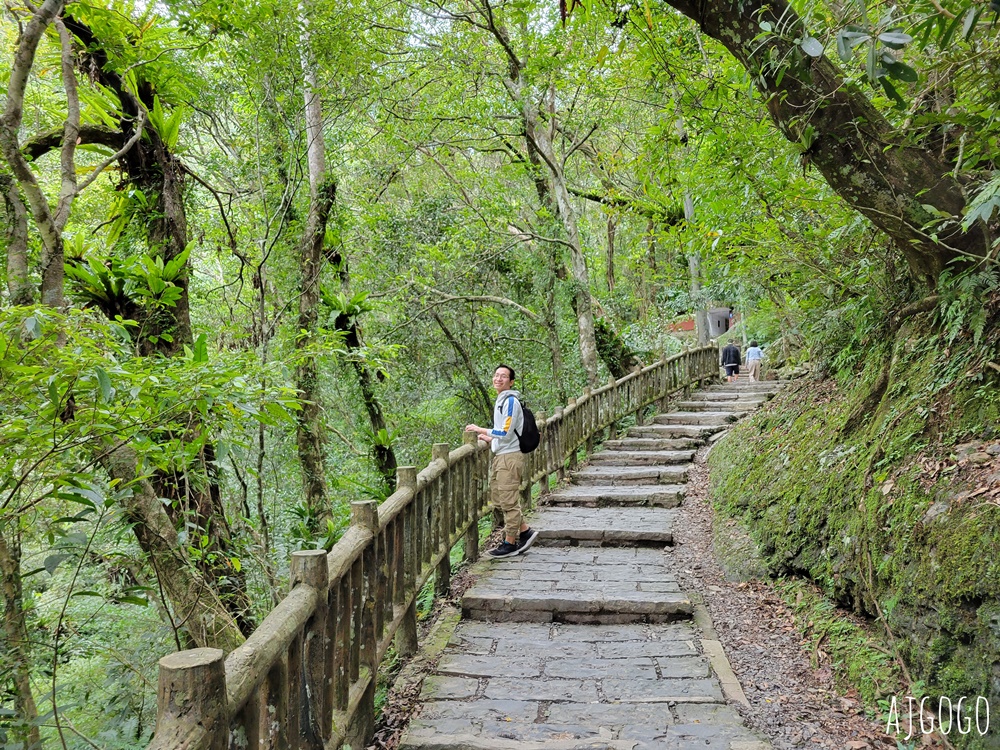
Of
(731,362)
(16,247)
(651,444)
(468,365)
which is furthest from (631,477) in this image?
(731,362)

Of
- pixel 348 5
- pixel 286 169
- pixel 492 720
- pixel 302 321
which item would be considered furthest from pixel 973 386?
pixel 348 5

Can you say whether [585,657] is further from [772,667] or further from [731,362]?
[731,362]

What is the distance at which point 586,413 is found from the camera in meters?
10.6

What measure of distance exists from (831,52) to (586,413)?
19.4ft

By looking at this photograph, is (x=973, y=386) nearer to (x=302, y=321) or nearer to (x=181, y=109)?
(x=181, y=109)

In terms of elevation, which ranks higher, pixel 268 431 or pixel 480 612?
pixel 268 431

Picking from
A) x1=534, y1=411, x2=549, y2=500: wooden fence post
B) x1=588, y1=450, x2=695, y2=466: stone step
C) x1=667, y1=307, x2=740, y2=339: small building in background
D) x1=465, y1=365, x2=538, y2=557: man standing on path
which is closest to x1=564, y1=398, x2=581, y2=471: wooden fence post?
x1=588, y1=450, x2=695, y2=466: stone step

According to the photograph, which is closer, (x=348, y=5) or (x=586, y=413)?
(x=348, y=5)

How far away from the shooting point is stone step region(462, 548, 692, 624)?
4848 millimetres

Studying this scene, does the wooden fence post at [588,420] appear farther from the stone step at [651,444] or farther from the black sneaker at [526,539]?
the black sneaker at [526,539]

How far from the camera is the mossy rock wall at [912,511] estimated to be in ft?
9.51

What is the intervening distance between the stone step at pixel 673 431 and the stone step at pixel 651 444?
0.37 m

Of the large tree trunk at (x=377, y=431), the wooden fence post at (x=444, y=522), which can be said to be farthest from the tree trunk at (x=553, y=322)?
the wooden fence post at (x=444, y=522)

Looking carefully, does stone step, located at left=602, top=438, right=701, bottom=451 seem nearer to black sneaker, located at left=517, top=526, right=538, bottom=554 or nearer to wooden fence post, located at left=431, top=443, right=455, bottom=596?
black sneaker, located at left=517, top=526, right=538, bottom=554
